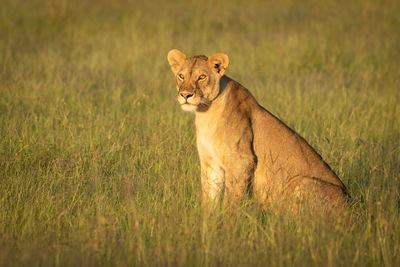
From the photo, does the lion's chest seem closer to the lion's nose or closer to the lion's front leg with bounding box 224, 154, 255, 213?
the lion's front leg with bounding box 224, 154, 255, 213

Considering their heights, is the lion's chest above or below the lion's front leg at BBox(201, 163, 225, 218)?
above

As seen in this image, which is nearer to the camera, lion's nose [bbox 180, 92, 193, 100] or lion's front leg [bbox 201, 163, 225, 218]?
lion's nose [bbox 180, 92, 193, 100]

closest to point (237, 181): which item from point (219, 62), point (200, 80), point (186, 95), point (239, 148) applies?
point (239, 148)

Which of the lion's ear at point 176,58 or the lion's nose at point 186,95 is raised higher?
the lion's ear at point 176,58

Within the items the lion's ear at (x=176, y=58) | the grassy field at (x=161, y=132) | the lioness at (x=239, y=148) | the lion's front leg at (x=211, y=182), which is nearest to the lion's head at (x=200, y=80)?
the lioness at (x=239, y=148)

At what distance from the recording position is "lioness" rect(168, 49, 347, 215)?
15.1ft

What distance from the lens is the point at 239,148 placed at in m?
4.65

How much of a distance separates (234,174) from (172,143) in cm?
169

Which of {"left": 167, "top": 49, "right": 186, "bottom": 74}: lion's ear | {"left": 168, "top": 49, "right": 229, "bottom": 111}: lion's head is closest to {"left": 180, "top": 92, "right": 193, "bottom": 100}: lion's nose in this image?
{"left": 168, "top": 49, "right": 229, "bottom": 111}: lion's head

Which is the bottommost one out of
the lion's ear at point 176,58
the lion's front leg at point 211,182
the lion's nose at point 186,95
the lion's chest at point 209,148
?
the lion's front leg at point 211,182

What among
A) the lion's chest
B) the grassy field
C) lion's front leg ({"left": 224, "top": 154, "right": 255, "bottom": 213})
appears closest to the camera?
the grassy field

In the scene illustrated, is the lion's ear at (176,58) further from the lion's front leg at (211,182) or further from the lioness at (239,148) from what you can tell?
the lion's front leg at (211,182)

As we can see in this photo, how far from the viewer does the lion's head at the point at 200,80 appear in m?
4.70

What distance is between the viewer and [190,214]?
14.2ft
